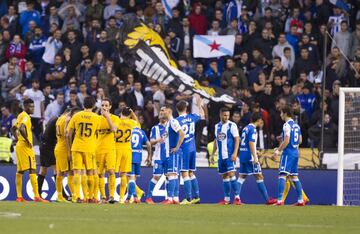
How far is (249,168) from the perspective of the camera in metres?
23.0

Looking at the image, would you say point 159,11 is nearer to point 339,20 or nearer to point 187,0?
point 187,0

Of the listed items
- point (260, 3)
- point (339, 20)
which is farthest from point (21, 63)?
point (339, 20)

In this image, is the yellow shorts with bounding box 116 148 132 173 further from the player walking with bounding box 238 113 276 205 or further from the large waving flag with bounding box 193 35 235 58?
the large waving flag with bounding box 193 35 235 58

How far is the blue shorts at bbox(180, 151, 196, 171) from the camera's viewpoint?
73.9ft

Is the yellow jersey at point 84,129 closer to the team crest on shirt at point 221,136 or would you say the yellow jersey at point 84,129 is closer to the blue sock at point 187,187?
the blue sock at point 187,187

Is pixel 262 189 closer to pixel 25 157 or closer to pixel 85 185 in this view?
pixel 85 185

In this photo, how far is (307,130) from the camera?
2702cm

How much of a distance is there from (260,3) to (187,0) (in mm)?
2126

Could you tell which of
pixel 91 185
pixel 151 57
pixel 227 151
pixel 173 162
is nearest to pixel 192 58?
pixel 151 57

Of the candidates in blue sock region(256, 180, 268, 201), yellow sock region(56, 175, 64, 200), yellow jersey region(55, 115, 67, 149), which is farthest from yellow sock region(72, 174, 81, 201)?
blue sock region(256, 180, 268, 201)

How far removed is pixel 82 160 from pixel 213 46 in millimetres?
9180

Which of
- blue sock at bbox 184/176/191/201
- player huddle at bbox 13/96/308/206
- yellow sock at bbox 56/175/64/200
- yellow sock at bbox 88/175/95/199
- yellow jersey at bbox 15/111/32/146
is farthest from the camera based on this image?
yellow sock at bbox 56/175/64/200

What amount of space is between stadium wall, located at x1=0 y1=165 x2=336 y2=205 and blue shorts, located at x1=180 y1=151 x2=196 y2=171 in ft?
8.49

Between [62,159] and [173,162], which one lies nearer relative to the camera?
[62,159]
